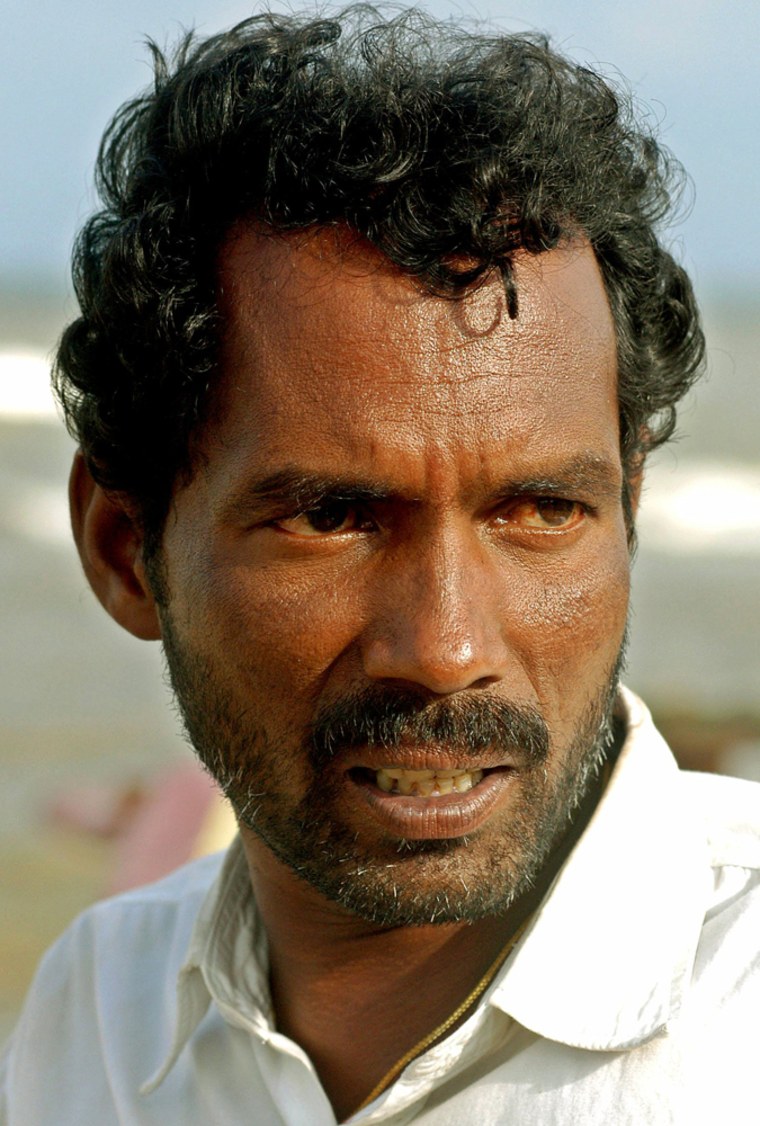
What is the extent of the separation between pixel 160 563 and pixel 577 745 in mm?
779

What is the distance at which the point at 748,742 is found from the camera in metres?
6.18

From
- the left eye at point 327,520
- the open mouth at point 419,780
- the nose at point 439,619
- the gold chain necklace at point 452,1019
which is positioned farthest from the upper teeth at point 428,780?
the left eye at point 327,520

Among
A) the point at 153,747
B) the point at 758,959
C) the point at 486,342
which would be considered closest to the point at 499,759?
the point at 758,959

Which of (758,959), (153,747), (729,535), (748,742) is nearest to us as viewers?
(758,959)

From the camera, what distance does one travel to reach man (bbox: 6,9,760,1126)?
Result: 83.7 inches

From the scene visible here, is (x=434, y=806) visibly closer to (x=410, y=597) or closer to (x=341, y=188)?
(x=410, y=597)

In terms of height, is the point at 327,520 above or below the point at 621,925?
above

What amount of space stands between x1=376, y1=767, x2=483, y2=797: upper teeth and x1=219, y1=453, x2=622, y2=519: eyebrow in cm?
40

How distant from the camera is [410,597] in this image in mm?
2133

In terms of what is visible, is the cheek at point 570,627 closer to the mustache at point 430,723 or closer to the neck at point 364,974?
the mustache at point 430,723

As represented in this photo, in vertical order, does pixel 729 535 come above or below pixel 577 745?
above

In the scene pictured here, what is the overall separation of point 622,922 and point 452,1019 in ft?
1.11

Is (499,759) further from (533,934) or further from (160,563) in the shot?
(160,563)

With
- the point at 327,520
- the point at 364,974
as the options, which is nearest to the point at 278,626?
the point at 327,520
